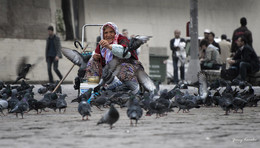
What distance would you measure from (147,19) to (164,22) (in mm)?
1065

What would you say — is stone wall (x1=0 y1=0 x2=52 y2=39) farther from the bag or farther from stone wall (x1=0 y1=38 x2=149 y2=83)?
the bag

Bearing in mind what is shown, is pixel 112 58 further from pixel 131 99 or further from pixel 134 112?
pixel 134 112

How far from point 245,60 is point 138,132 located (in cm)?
982

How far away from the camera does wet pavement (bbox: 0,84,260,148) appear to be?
4.88 meters

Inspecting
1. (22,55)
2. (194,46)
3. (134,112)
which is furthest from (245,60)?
(134,112)

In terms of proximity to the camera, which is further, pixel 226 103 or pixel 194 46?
pixel 194 46

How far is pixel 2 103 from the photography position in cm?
826

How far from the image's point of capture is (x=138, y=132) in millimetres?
5629

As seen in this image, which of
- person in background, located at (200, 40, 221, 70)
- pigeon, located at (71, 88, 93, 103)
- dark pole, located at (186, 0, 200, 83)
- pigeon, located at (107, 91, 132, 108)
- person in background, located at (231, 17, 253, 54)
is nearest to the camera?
pigeon, located at (107, 91, 132, 108)

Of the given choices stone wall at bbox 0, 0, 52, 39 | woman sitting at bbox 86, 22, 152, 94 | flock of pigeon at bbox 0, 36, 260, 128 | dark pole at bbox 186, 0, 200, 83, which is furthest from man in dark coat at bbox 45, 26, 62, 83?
woman sitting at bbox 86, 22, 152, 94

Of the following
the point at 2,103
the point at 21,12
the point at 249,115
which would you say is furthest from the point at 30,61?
the point at 249,115

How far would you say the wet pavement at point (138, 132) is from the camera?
488 centimetres

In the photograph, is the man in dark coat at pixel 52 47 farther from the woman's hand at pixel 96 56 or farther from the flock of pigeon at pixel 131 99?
the woman's hand at pixel 96 56

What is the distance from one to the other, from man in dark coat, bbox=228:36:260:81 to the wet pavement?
24.7 ft
